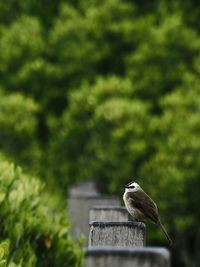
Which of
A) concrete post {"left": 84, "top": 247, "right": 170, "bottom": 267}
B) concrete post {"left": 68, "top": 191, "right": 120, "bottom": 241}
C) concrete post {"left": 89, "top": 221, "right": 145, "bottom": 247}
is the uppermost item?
concrete post {"left": 68, "top": 191, "right": 120, "bottom": 241}

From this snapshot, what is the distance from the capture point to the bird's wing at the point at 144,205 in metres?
6.29

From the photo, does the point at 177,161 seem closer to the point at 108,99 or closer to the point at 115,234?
the point at 108,99

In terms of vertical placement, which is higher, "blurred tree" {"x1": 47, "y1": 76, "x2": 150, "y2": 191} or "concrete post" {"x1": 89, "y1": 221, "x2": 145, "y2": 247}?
"blurred tree" {"x1": 47, "y1": 76, "x2": 150, "y2": 191}

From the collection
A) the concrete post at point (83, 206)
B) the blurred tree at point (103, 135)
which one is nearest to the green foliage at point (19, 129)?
the blurred tree at point (103, 135)

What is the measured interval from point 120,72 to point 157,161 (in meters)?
4.31

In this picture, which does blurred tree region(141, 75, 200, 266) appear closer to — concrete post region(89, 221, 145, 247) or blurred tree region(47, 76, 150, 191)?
blurred tree region(47, 76, 150, 191)

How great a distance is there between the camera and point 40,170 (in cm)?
2141

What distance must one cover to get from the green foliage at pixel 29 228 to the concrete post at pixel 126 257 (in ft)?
12.5

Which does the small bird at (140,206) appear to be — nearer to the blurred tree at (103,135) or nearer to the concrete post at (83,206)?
the concrete post at (83,206)

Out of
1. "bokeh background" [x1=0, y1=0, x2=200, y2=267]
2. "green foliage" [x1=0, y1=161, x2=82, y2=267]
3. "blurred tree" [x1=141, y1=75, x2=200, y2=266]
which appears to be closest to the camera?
"green foliage" [x1=0, y1=161, x2=82, y2=267]

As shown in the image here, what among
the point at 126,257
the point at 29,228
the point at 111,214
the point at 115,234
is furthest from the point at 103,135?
the point at 126,257

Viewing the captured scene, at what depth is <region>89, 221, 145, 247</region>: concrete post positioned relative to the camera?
14.7 feet

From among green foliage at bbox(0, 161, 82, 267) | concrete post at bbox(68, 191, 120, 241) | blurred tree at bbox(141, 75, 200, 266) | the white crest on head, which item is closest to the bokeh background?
blurred tree at bbox(141, 75, 200, 266)

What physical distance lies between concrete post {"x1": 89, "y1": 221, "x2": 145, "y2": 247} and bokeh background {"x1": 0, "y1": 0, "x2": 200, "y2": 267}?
Result: 1389 centimetres
